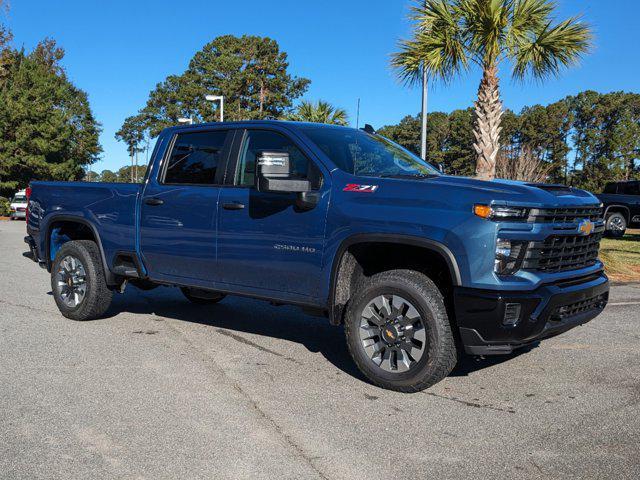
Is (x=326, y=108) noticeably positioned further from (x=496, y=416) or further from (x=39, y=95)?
(x=39, y=95)

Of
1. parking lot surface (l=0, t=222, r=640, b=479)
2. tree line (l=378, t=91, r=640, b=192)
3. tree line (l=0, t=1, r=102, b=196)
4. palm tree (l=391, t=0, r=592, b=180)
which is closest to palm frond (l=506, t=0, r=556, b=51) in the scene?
palm tree (l=391, t=0, r=592, b=180)

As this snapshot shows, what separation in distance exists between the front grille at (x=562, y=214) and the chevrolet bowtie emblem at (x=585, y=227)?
4 centimetres

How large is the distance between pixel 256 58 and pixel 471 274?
5582 cm

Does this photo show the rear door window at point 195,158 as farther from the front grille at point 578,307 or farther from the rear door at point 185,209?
the front grille at point 578,307

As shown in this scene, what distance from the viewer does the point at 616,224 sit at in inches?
796

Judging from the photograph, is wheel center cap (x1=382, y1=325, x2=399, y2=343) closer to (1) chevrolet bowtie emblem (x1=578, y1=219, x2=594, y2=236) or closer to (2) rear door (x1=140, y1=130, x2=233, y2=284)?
(1) chevrolet bowtie emblem (x1=578, y1=219, x2=594, y2=236)

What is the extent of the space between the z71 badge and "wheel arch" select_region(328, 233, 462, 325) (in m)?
0.33

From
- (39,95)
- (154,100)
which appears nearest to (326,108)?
(39,95)

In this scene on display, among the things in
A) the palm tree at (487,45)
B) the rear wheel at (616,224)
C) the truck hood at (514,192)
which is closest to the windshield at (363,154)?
the truck hood at (514,192)

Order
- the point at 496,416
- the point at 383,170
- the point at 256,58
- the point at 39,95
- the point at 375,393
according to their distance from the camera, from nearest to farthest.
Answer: the point at 496,416 → the point at 375,393 → the point at 383,170 → the point at 39,95 → the point at 256,58

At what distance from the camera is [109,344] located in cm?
571

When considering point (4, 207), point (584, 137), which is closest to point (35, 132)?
point (4, 207)

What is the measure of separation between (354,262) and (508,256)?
1.23 metres

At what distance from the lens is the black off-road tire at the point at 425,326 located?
4230 mm
